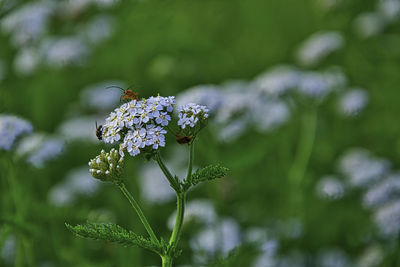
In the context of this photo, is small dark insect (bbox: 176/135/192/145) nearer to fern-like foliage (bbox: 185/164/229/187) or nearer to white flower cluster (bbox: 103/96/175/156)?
white flower cluster (bbox: 103/96/175/156)

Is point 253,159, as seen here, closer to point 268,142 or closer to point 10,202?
point 268,142

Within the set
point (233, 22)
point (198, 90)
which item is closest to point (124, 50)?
point (198, 90)

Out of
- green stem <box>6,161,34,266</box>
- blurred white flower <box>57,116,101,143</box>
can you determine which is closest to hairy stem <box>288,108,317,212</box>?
blurred white flower <box>57,116,101,143</box>

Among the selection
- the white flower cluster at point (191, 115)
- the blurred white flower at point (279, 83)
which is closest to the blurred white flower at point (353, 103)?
the blurred white flower at point (279, 83)

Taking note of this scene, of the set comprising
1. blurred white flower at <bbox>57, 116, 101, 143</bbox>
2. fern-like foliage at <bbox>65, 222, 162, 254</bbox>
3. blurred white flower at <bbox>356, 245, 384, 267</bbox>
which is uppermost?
blurred white flower at <bbox>57, 116, 101, 143</bbox>

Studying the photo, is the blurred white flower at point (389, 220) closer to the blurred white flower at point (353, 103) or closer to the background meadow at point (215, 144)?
the background meadow at point (215, 144)

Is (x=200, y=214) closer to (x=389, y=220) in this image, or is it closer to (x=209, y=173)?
(x=389, y=220)

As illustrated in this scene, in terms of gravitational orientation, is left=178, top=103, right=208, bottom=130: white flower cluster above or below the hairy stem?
below
